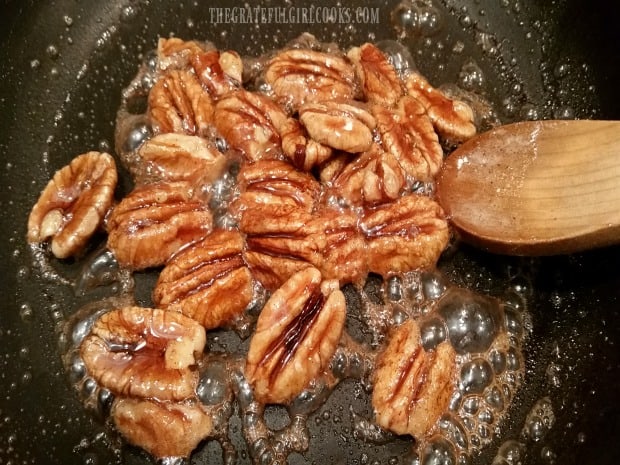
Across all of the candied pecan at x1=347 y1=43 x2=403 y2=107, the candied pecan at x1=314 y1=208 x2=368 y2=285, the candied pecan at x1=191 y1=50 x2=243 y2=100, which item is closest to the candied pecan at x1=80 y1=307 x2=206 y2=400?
the candied pecan at x1=314 y1=208 x2=368 y2=285

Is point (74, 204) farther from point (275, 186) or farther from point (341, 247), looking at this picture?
point (341, 247)

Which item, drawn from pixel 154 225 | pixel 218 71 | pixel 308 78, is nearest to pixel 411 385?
pixel 154 225

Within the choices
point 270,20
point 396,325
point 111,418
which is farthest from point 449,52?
point 111,418

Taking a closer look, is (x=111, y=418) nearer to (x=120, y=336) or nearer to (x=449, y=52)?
(x=120, y=336)

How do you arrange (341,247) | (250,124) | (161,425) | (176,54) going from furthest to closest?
(176,54) < (250,124) < (341,247) < (161,425)

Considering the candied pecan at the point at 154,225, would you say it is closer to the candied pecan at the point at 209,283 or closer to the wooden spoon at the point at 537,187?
the candied pecan at the point at 209,283

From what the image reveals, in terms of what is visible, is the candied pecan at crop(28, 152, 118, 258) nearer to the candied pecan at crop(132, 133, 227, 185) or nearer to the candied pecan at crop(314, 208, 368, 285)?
the candied pecan at crop(132, 133, 227, 185)
